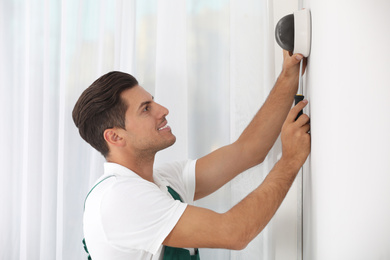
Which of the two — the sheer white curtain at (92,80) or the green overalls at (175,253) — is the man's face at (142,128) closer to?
the sheer white curtain at (92,80)

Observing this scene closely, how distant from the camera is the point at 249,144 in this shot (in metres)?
1.32

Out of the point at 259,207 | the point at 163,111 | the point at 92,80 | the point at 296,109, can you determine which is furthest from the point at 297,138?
the point at 92,80

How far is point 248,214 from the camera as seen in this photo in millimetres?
1072

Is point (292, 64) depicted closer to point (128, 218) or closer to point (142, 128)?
point (142, 128)

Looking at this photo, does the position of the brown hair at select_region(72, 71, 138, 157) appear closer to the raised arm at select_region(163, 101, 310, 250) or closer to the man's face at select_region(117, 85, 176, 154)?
the man's face at select_region(117, 85, 176, 154)

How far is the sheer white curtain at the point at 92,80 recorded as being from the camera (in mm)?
1354

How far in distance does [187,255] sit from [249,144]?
0.36 metres

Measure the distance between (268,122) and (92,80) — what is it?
609mm

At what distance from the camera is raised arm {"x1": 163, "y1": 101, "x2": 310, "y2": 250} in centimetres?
105
